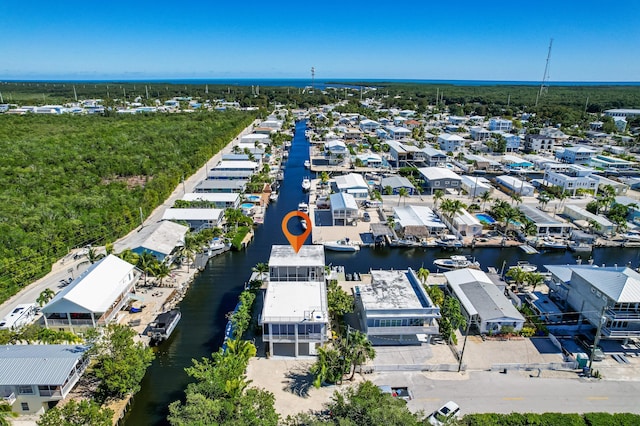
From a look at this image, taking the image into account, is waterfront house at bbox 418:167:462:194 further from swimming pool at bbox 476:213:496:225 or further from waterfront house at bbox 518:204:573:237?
waterfront house at bbox 518:204:573:237

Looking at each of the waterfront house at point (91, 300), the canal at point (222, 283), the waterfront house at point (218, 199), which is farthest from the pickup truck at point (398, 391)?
the waterfront house at point (218, 199)

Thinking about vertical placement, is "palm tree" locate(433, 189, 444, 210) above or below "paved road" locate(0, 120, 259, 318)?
above

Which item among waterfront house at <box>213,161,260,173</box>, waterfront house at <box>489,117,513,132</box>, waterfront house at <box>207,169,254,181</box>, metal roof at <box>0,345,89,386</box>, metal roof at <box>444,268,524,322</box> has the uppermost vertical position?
waterfront house at <box>489,117,513,132</box>

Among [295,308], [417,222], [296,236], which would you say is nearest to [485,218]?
[417,222]

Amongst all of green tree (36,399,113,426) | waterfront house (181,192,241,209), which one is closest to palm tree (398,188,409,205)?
waterfront house (181,192,241,209)

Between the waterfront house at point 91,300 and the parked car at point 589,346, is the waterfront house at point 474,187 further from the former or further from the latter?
the waterfront house at point 91,300

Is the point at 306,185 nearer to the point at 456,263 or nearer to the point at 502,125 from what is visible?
the point at 456,263

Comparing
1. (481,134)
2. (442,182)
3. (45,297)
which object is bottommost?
(45,297)
